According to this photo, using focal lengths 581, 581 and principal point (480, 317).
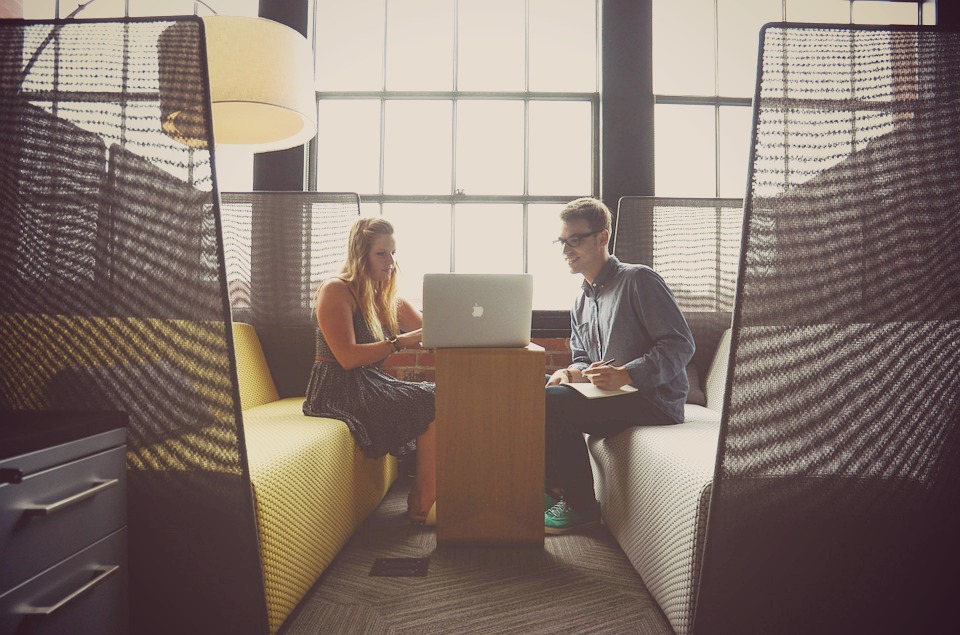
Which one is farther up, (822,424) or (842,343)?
(842,343)

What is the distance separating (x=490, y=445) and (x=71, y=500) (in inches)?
47.1

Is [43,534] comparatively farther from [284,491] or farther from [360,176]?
[360,176]

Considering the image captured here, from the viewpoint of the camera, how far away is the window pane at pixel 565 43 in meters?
3.18

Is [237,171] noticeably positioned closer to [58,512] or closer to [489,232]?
[489,232]

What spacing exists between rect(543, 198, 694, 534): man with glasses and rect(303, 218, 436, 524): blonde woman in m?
0.47

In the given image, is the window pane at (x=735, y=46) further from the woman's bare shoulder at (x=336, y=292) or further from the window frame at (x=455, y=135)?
the woman's bare shoulder at (x=336, y=292)

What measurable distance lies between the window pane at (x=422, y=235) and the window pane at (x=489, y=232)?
0.29ft

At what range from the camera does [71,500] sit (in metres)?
0.94

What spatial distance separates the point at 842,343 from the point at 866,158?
318 millimetres

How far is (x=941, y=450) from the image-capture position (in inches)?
40.8

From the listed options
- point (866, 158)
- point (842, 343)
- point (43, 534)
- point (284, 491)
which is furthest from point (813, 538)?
point (43, 534)

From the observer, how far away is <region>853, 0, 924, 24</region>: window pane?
10.9 ft

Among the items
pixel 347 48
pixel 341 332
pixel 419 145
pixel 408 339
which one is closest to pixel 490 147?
pixel 419 145

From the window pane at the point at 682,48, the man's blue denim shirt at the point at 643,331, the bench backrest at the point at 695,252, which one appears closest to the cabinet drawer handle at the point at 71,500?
the man's blue denim shirt at the point at 643,331
